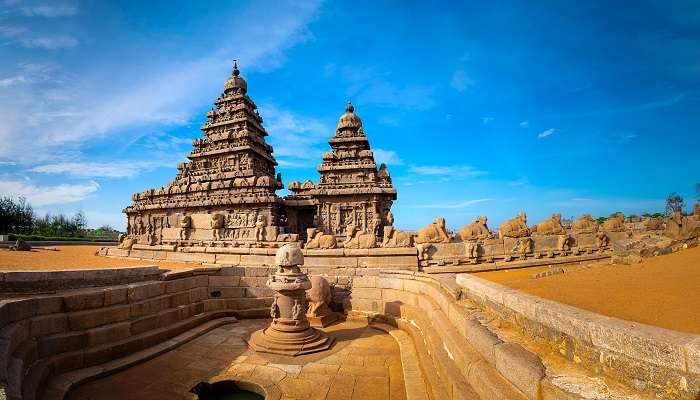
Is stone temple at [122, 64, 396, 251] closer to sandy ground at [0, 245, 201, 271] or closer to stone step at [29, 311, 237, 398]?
sandy ground at [0, 245, 201, 271]

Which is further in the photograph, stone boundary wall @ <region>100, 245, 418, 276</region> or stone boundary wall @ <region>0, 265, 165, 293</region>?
stone boundary wall @ <region>100, 245, 418, 276</region>

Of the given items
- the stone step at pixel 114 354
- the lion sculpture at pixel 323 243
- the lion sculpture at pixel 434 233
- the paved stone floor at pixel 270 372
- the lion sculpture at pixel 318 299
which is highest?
the lion sculpture at pixel 434 233

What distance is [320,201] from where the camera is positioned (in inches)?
843

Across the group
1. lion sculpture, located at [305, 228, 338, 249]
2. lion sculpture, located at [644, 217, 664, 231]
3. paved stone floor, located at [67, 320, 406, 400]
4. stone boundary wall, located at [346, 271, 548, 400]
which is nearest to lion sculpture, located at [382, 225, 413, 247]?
lion sculpture, located at [305, 228, 338, 249]

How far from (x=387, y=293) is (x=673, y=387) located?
7.19 meters

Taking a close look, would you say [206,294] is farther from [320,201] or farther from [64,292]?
[320,201]

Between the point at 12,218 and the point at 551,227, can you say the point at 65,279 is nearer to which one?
the point at 551,227

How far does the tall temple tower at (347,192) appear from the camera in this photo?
2081 centimetres

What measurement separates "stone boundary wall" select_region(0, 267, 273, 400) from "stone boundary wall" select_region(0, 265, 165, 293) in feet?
1.06

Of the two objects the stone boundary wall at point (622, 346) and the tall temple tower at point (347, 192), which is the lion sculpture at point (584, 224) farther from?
the stone boundary wall at point (622, 346)

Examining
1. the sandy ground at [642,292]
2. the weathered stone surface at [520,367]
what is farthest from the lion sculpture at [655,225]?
the weathered stone surface at [520,367]

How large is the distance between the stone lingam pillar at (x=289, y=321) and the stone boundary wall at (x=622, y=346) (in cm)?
461

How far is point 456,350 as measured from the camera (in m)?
3.63

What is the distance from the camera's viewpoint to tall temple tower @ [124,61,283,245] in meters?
18.7
